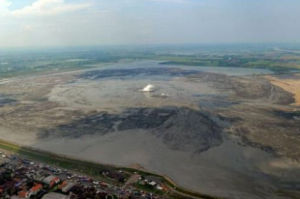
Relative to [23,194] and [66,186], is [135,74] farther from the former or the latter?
[23,194]

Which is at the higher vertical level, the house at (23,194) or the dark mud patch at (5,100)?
the dark mud patch at (5,100)

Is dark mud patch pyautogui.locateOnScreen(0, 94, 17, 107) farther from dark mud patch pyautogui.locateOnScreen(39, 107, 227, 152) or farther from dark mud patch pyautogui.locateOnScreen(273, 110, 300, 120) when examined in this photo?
dark mud patch pyautogui.locateOnScreen(273, 110, 300, 120)

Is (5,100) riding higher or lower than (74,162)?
higher

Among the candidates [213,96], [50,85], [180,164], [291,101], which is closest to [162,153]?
[180,164]

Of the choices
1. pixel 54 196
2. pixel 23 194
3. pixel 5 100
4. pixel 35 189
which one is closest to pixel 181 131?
pixel 54 196

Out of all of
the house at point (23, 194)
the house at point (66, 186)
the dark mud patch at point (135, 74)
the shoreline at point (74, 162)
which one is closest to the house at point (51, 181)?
the house at point (66, 186)

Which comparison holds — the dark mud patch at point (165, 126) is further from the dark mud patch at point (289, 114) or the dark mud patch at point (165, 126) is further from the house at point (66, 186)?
the house at point (66, 186)
